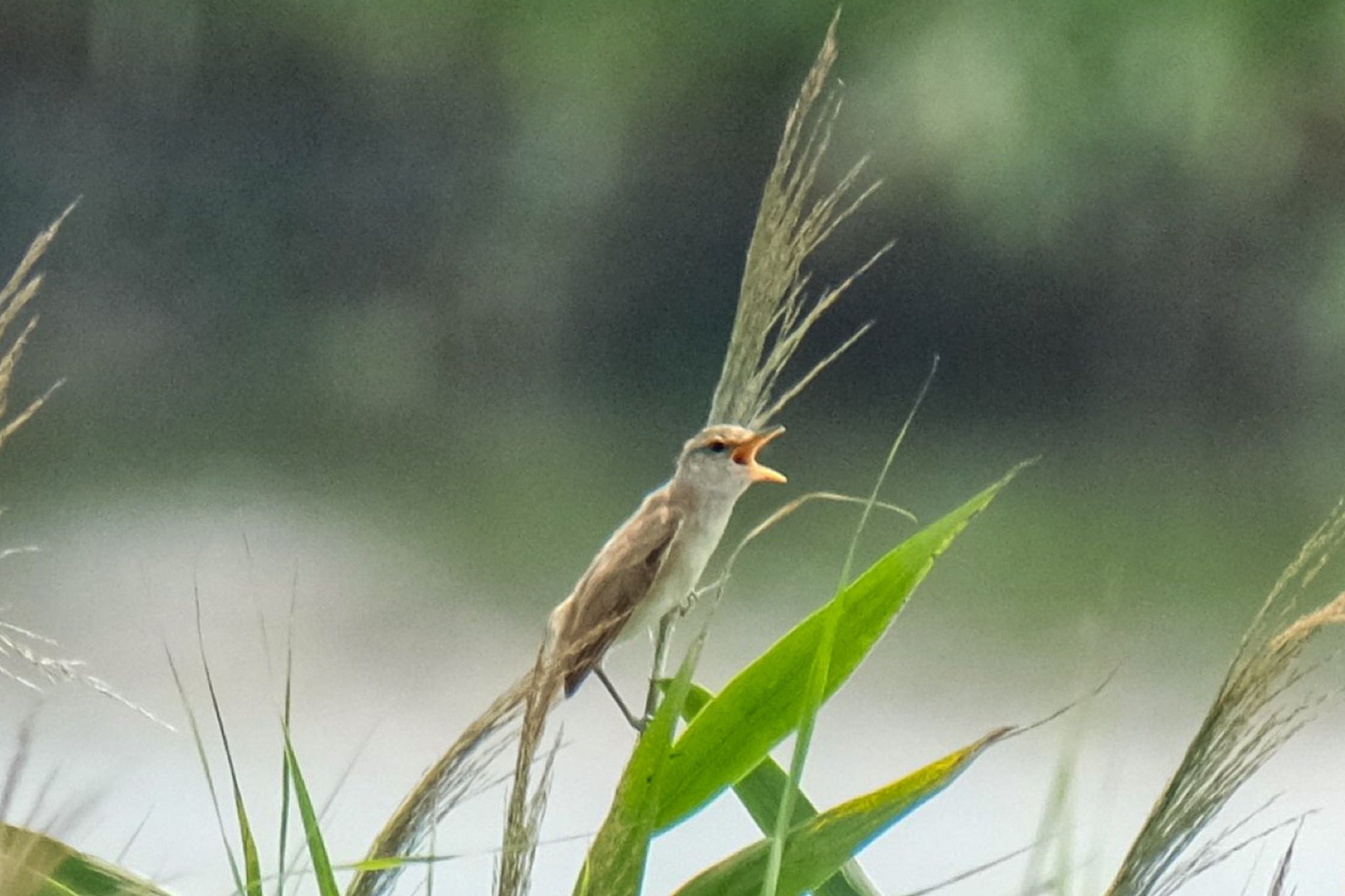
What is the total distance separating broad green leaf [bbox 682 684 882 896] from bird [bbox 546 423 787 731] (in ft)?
0.37

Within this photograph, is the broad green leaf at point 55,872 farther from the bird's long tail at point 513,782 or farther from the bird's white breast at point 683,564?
the bird's white breast at point 683,564

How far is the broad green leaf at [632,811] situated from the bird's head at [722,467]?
0.34m

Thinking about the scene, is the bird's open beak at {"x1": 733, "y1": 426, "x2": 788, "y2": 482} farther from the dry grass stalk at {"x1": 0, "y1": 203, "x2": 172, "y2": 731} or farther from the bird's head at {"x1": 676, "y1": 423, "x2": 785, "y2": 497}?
the dry grass stalk at {"x1": 0, "y1": 203, "x2": 172, "y2": 731}

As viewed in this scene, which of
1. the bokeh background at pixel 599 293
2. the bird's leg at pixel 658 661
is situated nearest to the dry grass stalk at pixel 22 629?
the bird's leg at pixel 658 661

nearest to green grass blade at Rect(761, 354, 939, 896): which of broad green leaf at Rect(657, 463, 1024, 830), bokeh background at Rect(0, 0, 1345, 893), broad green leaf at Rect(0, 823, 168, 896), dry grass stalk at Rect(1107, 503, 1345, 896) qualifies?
broad green leaf at Rect(657, 463, 1024, 830)

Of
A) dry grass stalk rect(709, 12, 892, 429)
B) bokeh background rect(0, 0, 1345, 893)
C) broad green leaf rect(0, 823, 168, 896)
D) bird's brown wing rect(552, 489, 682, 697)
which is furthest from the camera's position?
bokeh background rect(0, 0, 1345, 893)

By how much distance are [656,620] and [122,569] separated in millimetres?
4476

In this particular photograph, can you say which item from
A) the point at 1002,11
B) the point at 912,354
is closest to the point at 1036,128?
the point at 1002,11

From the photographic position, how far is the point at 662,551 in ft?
3.10

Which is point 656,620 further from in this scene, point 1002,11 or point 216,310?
point 216,310

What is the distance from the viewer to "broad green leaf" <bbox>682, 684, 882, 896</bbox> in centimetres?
72

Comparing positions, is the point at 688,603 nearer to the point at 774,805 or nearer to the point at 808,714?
the point at 774,805

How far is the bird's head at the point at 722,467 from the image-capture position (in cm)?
93

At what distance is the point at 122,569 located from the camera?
5023 millimetres
